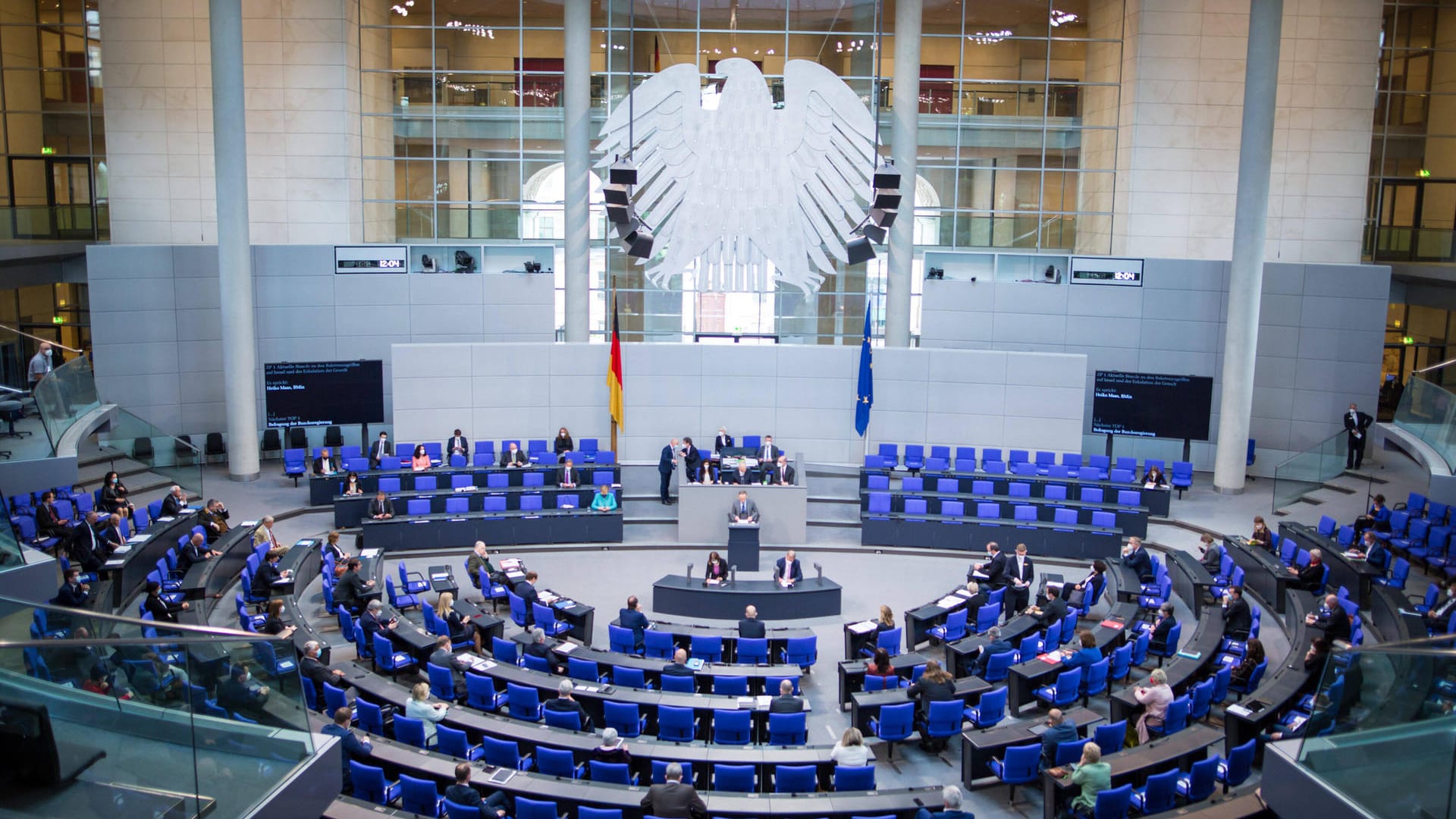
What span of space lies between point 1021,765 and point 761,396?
1329 cm

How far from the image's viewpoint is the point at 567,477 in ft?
65.1

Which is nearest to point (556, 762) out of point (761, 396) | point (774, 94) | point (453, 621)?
point (453, 621)

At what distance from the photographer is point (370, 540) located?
18281 mm

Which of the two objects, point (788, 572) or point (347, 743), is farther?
point (788, 572)

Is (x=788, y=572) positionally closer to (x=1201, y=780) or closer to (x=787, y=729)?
(x=787, y=729)

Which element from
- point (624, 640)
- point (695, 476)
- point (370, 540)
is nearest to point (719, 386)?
point (695, 476)

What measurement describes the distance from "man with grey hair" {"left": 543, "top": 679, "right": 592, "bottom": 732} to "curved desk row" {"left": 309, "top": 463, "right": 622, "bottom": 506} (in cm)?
891

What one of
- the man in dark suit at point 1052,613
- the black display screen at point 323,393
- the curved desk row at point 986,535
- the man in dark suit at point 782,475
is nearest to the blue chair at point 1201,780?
the man in dark suit at point 1052,613

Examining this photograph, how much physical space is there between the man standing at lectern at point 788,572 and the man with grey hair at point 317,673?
634 cm

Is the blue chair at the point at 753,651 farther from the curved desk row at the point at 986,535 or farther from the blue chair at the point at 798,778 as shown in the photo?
the curved desk row at the point at 986,535

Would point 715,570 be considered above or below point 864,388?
below

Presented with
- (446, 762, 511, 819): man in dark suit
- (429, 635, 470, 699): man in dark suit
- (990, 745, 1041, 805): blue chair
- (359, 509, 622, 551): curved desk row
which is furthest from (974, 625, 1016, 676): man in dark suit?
(359, 509, 622, 551): curved desk row

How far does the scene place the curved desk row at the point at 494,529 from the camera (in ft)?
60.1

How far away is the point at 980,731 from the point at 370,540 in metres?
11.1
